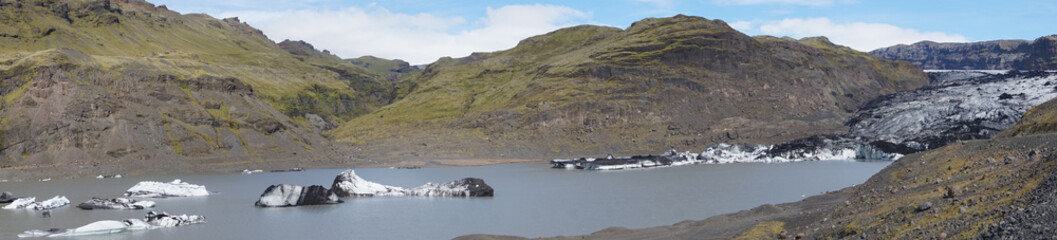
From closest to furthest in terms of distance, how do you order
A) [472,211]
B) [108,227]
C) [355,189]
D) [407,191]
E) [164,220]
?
[108,227]
[164,220]
[472,211]
[355,189]
[407,191]

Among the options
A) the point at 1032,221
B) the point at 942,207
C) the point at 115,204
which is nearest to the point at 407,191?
the point at 115,204

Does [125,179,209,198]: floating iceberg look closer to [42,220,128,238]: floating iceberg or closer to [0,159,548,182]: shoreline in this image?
[42,220,128,238]: floating iceberg

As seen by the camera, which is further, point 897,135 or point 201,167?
point 897,135

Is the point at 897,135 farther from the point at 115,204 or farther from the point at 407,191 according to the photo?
the point at 115,204

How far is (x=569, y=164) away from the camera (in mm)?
166750

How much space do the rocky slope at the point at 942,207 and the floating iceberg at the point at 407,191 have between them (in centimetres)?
3652

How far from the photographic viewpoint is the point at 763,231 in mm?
39406

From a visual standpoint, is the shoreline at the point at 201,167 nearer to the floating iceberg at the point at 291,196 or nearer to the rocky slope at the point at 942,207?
the floating iceberg at the point at 291,196

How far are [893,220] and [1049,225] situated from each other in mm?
10301

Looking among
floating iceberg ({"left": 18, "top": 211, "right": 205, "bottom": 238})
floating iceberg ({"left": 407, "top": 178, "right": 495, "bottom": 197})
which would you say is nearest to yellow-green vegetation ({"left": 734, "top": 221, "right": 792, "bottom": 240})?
floating iceberg ({"left": 18, "top": 211, "right": 205, "bottom": 238})

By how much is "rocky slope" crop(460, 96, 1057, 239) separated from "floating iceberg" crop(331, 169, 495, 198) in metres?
36.5

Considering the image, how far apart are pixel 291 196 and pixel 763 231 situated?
1998 inches

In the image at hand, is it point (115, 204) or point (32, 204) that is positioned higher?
point (32, 204)

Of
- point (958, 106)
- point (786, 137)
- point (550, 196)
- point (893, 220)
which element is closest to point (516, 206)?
point (550, 196)
